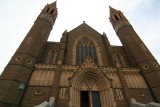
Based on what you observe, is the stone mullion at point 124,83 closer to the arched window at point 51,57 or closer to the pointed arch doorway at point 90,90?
Answer: the pointed arch doorway at point 90,90

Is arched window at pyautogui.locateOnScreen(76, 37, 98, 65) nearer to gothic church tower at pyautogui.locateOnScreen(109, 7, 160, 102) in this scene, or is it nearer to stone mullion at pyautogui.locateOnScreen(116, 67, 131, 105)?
stone mullion at pyautogui.locateOnScreen(116, 67, 131, 105)

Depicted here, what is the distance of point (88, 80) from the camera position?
16.4 metres

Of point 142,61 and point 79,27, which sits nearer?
point 142,61

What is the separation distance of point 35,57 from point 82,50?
6.50 m

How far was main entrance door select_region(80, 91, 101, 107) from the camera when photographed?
14.7 meters

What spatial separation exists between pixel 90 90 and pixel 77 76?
1933 mm

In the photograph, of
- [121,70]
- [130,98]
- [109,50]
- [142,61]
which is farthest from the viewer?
[109,50]

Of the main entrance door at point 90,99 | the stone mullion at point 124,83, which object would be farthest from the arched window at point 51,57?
the stone mullion at point 124,83

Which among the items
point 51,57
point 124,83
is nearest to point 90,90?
point 124,83

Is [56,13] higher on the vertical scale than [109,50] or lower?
higher

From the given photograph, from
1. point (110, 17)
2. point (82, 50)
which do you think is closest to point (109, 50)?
point (82, 50)

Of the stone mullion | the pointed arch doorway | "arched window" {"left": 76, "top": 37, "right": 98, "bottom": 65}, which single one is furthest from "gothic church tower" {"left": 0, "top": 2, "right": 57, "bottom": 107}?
the stone mullion

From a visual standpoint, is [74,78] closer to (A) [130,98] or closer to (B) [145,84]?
(A) [130,98]

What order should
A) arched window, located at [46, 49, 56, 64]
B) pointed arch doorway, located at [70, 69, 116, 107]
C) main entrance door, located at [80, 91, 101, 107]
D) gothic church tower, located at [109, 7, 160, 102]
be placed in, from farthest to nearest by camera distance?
arched window, located at [46, 49, 56, 64]
gothic church tower, located at [109, 7, 160, 102]
main entrance door, located at [80, 91, 101, 107]
pointed arch doorway, located at [70, 69, 116, 107]
